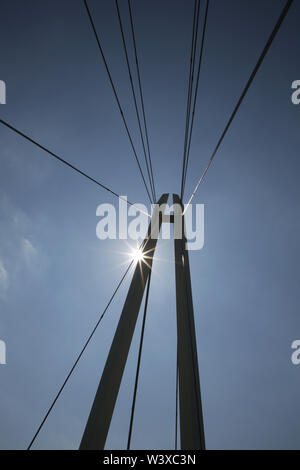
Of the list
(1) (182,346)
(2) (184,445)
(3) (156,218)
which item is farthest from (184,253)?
A: (2) (184,445)

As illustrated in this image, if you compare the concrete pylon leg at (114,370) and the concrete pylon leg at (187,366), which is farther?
the concrete pylon leg at (114,370)

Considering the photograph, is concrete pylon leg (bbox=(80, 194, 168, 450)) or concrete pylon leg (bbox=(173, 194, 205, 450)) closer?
concrete pylon leg (bbox=(173, 194, 205, 450))

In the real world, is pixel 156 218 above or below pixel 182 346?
above

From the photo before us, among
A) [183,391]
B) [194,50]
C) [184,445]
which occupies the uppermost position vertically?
[194,50]

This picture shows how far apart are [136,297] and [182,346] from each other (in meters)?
1.51

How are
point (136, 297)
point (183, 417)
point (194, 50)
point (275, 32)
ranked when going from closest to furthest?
point (275, 32), point (183, 417), point (136, 297), point (194, 50)

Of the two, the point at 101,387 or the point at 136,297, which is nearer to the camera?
the point at 101,387
